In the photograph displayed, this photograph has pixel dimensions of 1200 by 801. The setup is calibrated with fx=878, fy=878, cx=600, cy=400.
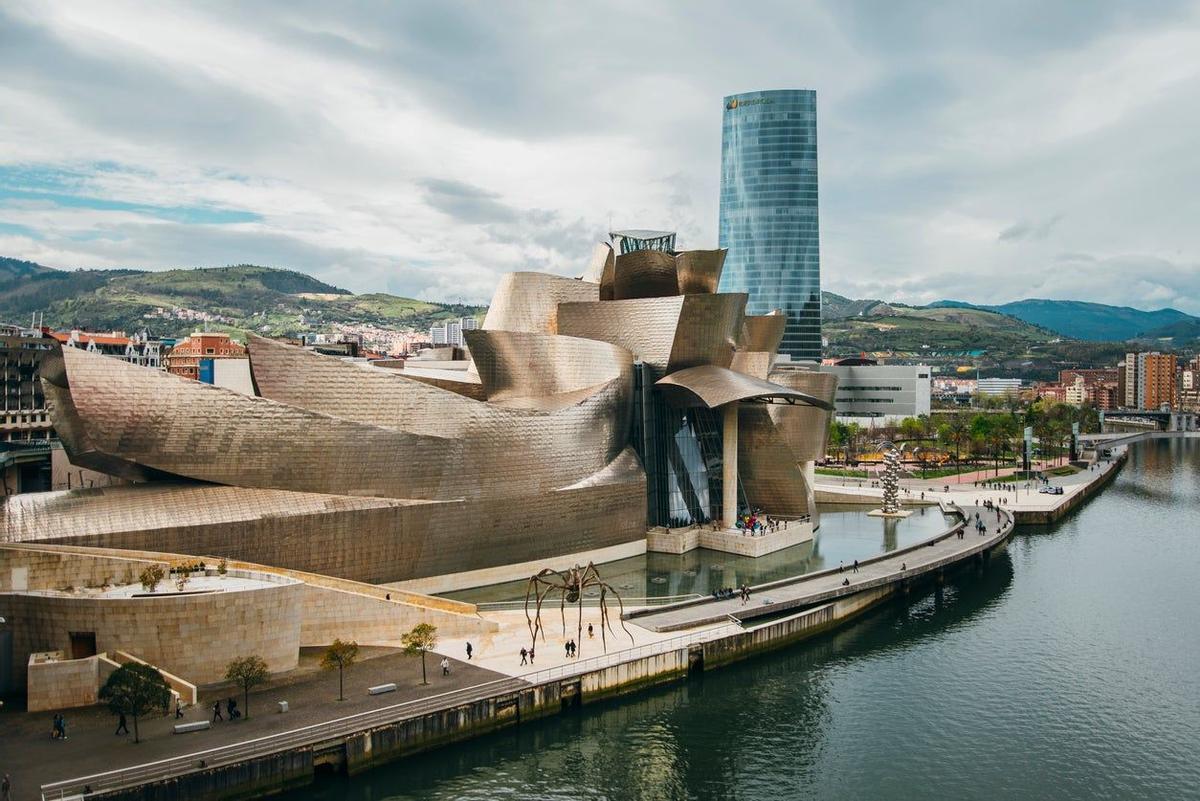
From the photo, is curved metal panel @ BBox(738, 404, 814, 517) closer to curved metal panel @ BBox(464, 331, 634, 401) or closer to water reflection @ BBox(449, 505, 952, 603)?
water reflection @ BBox(449, 505, 952, 603)

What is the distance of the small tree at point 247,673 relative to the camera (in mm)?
22297

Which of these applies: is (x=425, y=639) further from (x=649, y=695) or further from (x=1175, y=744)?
(x=1175, y=744)

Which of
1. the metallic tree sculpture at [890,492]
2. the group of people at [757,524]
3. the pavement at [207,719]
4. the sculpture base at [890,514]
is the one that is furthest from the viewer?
the metallic tree sculpture at [890,492]

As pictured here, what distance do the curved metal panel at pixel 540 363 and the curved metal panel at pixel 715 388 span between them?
284 centimetres

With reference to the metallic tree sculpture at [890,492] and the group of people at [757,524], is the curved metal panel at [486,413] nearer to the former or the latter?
the group of people at [757,524]

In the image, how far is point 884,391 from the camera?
391 feet

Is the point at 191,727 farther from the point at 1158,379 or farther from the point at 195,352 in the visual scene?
the point at 1158,379

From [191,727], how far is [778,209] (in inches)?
4264

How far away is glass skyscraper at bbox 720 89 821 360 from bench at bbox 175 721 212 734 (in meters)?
103

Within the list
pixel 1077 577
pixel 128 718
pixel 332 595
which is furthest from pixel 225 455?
pixel 1077 577

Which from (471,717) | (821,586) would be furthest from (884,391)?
(471,717)

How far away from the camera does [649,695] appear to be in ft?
89.1

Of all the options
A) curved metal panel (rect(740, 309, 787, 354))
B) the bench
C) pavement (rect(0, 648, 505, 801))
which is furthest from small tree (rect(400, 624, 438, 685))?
curved metal panel (rect(740, 309, 787, 354))

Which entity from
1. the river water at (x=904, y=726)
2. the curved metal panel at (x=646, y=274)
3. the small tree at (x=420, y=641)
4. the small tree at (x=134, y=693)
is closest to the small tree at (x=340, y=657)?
the small tree at (x=420, y=641)
